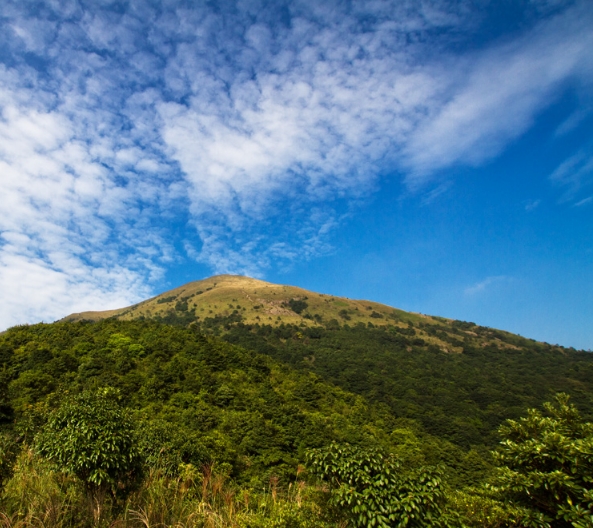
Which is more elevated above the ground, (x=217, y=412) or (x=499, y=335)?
(x=499, y=335)

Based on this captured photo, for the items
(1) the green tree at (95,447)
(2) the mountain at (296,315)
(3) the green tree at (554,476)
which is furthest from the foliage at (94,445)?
(2) the mountain at (296,315)

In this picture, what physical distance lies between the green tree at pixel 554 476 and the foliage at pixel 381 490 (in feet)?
9.11

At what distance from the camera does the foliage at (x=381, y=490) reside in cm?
638

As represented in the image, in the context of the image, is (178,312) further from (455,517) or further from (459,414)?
(455,517)

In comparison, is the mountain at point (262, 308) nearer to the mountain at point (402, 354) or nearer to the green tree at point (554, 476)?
the mountain at point (402, 354)

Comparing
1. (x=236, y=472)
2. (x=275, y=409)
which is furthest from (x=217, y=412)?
(x=236, y=472)

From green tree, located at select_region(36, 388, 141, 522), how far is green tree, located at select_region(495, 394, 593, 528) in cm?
976

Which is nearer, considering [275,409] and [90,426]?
[90,426]

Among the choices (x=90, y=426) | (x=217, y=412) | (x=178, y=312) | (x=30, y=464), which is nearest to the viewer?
(x=90, y=426)

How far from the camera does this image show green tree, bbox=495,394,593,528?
301 inches

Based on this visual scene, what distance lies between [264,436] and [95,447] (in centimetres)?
3138

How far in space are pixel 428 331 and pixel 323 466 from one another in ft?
584

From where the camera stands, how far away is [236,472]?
3009 centimetres

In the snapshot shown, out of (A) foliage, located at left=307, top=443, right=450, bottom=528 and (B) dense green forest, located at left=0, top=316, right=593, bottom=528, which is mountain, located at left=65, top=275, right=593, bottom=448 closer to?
(B) dense green forest, located at left=0, top=316, right=593, bottom=528
